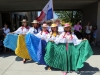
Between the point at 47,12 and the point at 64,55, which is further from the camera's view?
the point at 47,12

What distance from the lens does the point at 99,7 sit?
1058 centimetres

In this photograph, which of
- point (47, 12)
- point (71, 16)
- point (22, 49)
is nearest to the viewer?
point (22, 49)

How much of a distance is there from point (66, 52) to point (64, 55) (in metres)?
0.12

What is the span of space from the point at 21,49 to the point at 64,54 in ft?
6.59

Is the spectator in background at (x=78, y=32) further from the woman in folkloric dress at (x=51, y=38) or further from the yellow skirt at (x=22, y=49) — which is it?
the woman in folkloric dress at (x=51, y=38)

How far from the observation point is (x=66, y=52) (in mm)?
5543

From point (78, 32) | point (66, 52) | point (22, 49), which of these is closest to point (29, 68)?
point (22, 49)

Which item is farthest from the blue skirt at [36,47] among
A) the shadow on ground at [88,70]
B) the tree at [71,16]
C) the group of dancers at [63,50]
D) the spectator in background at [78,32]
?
the tree at [71,16]

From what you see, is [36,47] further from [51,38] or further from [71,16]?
[71,16]

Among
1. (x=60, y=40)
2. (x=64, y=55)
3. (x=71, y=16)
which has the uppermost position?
(x=71, y=16)

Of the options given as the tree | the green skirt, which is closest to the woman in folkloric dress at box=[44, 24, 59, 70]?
the green skirt

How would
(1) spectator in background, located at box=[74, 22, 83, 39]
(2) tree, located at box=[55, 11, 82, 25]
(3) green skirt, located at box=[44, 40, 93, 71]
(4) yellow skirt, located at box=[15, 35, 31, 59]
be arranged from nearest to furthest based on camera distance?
1. (3) green skirt, located at box=[44, 40, 93, 71]
2. (4) yellow skirt, located at box=[15, 35, 31, 59]
3. (1) spectator in background, located at box=[74, 22, 83, 39]
4. (2) tree, located at box=[55, 11, 82, 25]

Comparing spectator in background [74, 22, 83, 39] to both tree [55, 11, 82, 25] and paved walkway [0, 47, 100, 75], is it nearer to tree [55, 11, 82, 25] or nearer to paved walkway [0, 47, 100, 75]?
paved walkway [0, 47, 100, 75]

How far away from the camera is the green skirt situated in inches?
217
